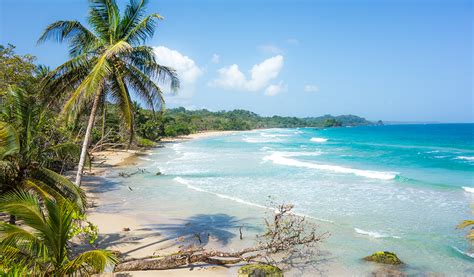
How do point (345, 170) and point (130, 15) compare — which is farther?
point (345, 170)

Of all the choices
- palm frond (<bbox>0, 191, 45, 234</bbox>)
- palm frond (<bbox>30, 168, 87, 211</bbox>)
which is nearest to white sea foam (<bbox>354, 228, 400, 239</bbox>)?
palm frond (<bbox>30, 168, 87, 211</bbox>)

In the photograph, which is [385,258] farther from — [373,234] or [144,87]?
Result: [144,87]

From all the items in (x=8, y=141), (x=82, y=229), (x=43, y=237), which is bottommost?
(x=82, y=229)

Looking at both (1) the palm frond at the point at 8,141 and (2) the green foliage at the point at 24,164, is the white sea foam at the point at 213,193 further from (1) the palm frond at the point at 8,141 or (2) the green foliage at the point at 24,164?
(1) the palm frond at the point at 8,141

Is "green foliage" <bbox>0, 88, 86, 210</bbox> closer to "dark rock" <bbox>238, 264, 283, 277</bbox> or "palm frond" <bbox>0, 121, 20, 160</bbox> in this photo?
"palm frond" <bbox>0, 121, 20, 160</bbox>

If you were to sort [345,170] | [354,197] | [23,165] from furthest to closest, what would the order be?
1. [345,170]
2. [354,197]
3. [23,165]

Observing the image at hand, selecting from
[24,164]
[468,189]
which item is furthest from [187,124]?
[24,164]

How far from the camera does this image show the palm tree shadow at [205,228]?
489 inches

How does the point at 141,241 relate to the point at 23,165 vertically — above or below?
below

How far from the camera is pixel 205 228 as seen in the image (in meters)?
13.7

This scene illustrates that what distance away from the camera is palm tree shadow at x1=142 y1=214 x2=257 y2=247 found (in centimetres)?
1242

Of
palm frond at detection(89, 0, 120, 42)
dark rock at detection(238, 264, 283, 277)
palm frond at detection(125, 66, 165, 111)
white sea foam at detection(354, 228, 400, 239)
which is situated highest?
palm frond at detection(89, 0, 120, 42)

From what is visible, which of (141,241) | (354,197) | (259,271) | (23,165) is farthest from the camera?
(354,197)

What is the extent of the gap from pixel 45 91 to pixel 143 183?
45.9ft
